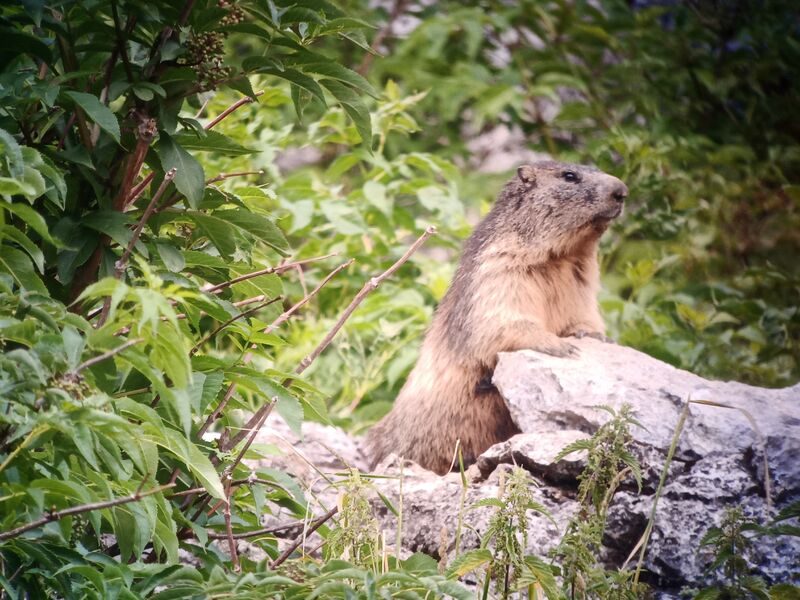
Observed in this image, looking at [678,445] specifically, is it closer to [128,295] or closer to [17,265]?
[128,295]

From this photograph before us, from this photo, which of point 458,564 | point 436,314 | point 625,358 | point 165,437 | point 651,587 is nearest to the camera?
point 165,437

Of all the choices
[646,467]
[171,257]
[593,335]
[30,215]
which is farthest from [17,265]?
A: [593,335]

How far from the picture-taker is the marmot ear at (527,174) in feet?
16.6

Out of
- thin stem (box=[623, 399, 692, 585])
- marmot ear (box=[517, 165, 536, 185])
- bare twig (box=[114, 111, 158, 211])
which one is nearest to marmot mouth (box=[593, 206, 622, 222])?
marmot ear (box=[517, 165, 536, 185])

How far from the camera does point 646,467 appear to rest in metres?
3.27

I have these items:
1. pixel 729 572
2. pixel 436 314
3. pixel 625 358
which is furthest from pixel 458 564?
pixel 436 314

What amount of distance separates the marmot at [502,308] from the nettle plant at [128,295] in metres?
1.26

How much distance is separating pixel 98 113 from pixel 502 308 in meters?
2.32

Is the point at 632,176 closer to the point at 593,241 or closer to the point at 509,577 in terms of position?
the point at 593,241

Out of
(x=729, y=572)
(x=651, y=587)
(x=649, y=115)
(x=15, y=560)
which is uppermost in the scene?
(x=649, y=115)

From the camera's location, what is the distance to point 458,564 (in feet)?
8.39

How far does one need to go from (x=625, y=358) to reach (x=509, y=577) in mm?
1579

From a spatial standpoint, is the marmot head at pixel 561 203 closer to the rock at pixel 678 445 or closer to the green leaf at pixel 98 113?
the rock at pixel 678 445

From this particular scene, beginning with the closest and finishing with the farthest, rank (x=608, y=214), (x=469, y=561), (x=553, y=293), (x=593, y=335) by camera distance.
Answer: (x=469, y=561) → (x=593, y=335) → (x=553, y=293) → (x=608, y=214)
